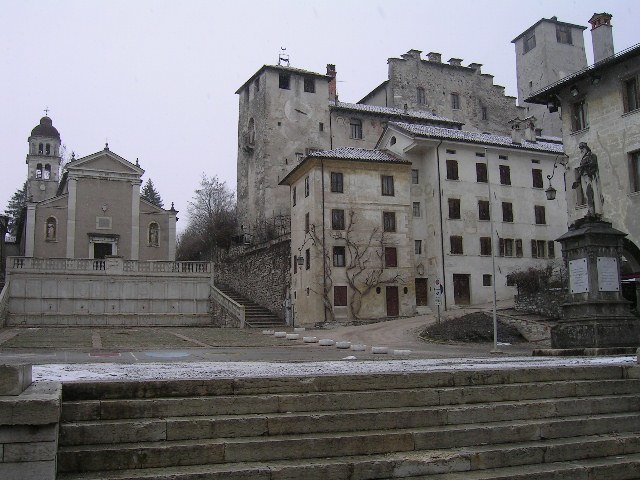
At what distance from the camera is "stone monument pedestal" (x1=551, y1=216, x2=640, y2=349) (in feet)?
46.4

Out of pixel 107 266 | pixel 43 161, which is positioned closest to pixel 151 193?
pixel 43 161

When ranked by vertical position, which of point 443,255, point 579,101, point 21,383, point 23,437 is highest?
point 579,101

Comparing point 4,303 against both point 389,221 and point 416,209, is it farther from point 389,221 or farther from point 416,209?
point 416,209

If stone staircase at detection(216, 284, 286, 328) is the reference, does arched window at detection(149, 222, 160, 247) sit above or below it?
above

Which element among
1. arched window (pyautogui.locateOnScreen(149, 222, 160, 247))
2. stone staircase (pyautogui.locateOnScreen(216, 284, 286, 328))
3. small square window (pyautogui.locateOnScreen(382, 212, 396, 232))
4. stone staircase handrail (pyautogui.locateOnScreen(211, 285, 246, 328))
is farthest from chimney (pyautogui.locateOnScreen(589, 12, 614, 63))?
arched window (pyautogui.locateOnScreen(149, 222, 160, 247))

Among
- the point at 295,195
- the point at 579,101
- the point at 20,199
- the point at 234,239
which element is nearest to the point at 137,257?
the point at 234,239

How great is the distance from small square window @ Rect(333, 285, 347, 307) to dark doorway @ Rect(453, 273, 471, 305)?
6.97 m

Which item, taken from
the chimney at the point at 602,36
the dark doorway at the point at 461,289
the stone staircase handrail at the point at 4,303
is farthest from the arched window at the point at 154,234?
the chimney at the point at 602,36

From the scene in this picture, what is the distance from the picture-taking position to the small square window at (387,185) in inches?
1580

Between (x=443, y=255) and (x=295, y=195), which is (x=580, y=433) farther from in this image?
(x=295, y=195)

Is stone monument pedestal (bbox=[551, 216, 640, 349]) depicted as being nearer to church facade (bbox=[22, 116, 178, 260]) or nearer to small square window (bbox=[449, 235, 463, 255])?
small square window (bbox=[449, 235, 463, 255])

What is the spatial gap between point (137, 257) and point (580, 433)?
4475cm

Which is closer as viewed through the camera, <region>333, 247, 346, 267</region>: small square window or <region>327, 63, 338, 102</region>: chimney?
<region>333, 247, 346, 267</region>: small square window

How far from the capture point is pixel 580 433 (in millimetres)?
7332
